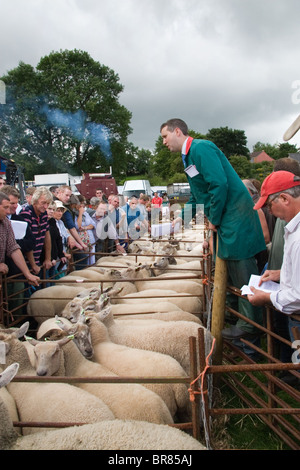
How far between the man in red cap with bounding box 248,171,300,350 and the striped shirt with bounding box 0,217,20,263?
2678 millimetres

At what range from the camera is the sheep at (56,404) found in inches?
86.6

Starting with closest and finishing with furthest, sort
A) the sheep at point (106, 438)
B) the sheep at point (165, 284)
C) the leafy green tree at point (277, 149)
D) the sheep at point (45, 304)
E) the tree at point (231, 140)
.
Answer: the sheep at point (106, 438) < the sheep at point (45, 304) < the sheep at point (165, 284) < the leafy green tree at point (277, 149) < the tree at point (231, 140)

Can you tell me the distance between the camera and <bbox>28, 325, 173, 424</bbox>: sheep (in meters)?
2.25

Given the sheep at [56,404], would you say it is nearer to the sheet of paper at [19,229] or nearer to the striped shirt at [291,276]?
the striped shirt at [291,276]

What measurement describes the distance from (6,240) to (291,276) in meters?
2.96

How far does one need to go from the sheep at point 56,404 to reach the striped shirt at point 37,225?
2499mm

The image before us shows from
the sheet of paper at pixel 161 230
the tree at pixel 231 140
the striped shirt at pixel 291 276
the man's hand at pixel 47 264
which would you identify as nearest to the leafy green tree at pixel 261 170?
the tree at pixel 231 140

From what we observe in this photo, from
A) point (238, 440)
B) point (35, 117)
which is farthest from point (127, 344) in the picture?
point (35, 117)

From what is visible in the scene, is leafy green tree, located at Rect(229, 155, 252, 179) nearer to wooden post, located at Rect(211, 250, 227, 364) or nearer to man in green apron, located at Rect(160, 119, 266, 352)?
man in green apron, located at Rect(160, 119, 266, 352)

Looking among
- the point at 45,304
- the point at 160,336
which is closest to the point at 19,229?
the point at 45,304

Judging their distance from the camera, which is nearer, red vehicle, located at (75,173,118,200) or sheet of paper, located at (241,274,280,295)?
sheet of paper, located at (241,274,280,295)

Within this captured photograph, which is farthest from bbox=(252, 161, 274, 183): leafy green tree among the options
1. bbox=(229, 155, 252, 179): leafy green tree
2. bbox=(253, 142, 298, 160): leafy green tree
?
bbox=(253, 142, 298, 160): leafy green tree

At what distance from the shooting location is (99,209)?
7680 millimetres
